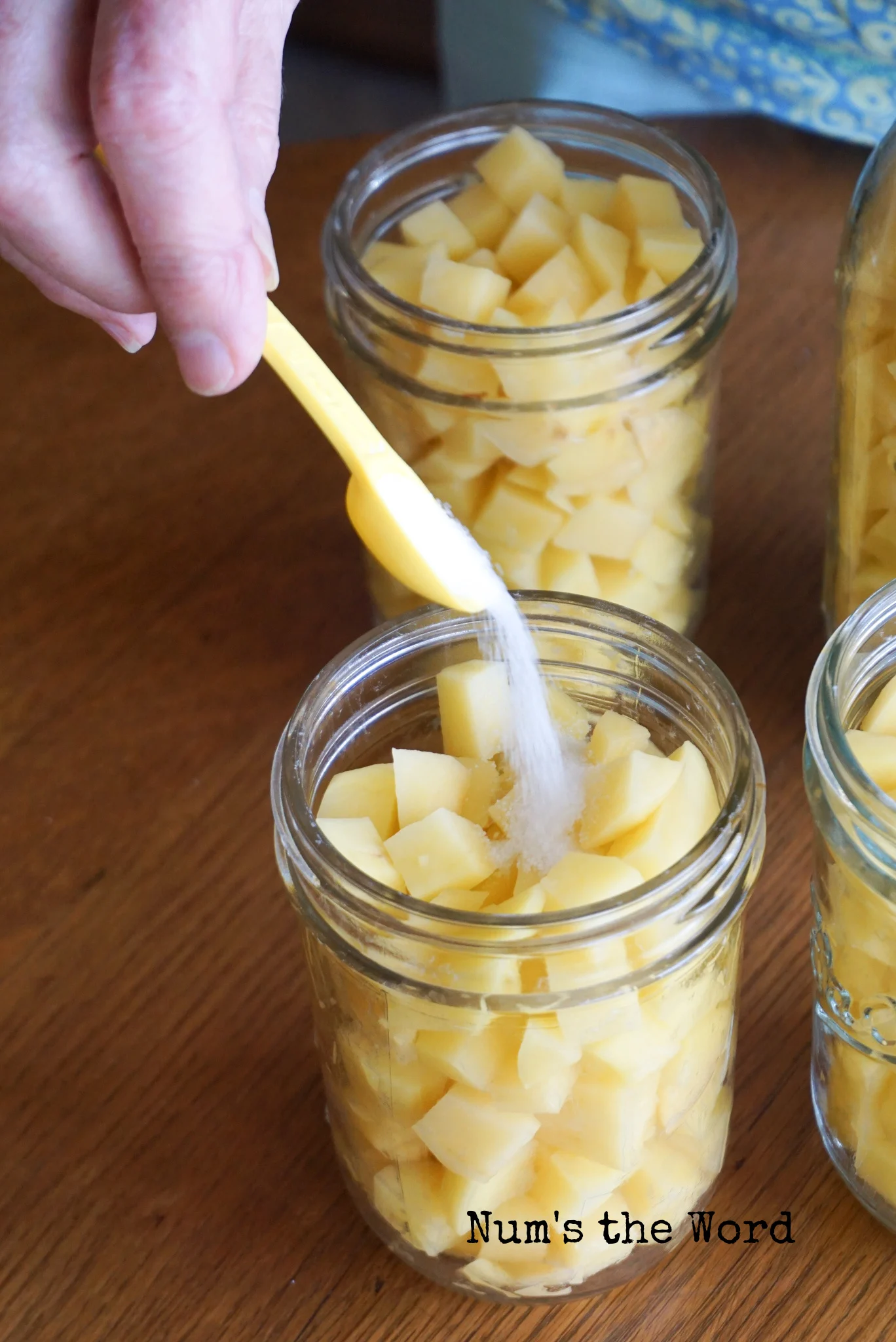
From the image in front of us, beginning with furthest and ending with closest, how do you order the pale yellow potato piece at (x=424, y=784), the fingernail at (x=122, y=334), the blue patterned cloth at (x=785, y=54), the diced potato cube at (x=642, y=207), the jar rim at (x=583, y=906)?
the blue patterned cloth at (x=785, y=54)
the diced potato cube at (x=642, y=207)
the fingernail at (x=122, y=334)
the pale yellow potato piece at (x=424, y=784)
the jar rim at (x=583, y=906)

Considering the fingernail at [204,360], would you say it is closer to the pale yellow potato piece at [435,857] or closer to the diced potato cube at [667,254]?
the pale yellow potato piece at [435,857]

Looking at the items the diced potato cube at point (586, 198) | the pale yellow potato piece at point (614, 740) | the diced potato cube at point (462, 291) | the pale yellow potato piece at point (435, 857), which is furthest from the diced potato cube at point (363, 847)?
the diced potato cube at point (586, 198)

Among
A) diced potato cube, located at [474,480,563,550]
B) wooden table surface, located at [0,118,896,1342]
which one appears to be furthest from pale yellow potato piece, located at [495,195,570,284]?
wooden table surface, located at [0,118,896,1342]

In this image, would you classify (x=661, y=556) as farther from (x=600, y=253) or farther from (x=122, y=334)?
(x=122, y=334)

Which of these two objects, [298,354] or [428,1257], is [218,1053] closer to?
[428,1257]

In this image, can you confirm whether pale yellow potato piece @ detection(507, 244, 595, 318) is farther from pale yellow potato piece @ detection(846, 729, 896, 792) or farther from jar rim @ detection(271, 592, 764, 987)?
pale yellow potato piece @ detection(846, 729, 896, 792)

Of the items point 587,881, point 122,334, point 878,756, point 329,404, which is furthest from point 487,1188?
point 122,334
